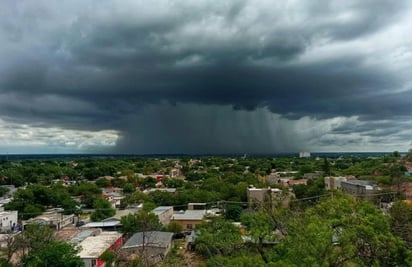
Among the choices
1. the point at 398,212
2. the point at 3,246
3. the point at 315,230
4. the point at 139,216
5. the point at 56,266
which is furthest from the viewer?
the point at 139,216

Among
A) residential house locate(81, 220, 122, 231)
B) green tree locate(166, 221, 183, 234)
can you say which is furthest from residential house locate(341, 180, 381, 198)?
residential house locate(81, 220, 122, 231)

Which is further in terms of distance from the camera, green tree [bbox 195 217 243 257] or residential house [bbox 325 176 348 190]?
residential house [bbox 325 176 348 190]

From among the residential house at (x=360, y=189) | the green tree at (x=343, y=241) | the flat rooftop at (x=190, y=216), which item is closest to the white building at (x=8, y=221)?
the flat rooftop at (x=190, y=216)

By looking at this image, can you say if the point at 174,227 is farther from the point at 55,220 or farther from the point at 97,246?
the point at 55,220

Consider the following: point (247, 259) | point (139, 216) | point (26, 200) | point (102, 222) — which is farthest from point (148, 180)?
point (247, 259)

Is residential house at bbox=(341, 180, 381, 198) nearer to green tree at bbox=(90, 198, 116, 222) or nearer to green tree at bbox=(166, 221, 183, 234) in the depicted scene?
green tree at bbox=(166, 221, 183, 234)

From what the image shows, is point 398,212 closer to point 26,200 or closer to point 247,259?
point 247,259
